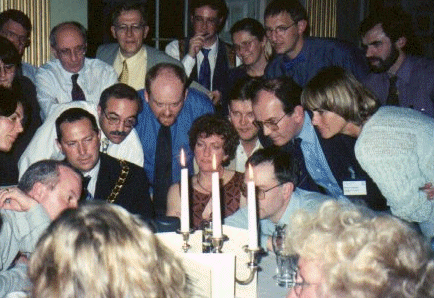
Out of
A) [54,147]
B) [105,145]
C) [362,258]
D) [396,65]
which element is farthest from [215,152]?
[362,258]

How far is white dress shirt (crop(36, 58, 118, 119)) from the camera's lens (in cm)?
486

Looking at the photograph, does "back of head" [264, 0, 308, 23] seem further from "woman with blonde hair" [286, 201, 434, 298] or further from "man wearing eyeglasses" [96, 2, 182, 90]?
"woman with blonde hair" [286, 201, 434, 298]

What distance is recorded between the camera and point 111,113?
4.16 meters

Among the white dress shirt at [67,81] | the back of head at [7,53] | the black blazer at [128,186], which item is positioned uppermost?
the back of head at [7,53]

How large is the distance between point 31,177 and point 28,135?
5.34ft

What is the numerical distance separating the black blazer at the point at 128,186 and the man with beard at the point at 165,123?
0.77 feet

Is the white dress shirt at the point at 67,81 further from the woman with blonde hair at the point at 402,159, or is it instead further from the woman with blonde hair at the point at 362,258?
the woman with blonde hair at the point at 362,258

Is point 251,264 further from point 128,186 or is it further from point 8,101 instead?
point 8,101

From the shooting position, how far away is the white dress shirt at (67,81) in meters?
4.86

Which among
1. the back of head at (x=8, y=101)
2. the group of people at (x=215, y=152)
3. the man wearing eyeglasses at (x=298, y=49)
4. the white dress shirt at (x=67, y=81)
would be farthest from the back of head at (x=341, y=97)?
the white dress shirt at (x=67, y=81)

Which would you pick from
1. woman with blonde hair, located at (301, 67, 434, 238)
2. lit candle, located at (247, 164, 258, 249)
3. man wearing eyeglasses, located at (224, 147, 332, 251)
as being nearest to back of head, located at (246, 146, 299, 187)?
man wearing eyeglasses, located at (224, 147, 332, 251)

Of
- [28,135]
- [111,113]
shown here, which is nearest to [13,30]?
[28,135]

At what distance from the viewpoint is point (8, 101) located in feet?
12.7

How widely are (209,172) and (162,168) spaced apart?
0.55 m
